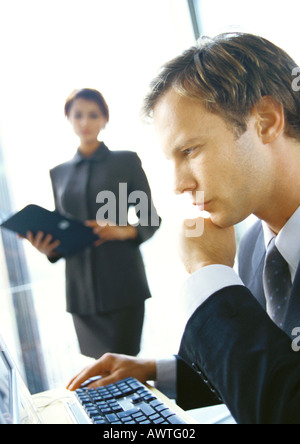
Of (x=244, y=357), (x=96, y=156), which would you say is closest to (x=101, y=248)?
(x=96, y=156)

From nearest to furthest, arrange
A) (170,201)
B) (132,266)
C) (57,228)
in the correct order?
1. (57,228)
2. (132,266)
3. (170,201)

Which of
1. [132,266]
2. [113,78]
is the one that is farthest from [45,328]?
[113,78]

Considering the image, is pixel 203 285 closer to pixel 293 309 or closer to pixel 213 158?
pixel 293 309

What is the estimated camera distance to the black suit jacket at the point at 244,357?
0.45m

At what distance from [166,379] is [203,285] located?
0.32 metres

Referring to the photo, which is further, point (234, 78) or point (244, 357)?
point (234, 78)

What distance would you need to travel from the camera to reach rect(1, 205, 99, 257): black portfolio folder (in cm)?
132

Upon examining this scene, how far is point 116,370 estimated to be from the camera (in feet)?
2.51

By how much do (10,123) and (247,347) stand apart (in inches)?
51.9

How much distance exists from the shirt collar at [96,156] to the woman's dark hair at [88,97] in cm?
14

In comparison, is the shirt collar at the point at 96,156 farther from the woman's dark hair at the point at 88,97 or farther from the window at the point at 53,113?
the woman's dark hair at the point at 88,97

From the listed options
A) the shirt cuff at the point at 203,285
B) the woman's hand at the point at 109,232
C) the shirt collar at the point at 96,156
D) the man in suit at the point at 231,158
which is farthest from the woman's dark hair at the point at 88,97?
the shirt cuff at the point at 203,285

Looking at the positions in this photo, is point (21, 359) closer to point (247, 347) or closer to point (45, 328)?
point (45, 328)

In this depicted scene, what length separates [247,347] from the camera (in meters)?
0.47
